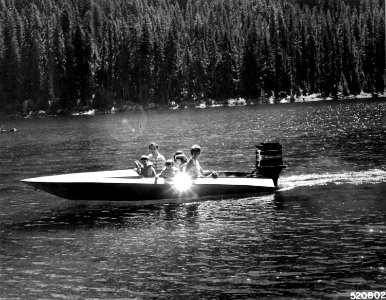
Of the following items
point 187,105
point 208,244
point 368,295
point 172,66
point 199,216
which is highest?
point 172,66

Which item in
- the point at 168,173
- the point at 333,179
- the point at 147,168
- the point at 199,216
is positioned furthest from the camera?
the point at 333,179

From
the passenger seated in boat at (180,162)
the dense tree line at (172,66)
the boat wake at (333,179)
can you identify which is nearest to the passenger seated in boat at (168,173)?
the passenger seated in boat at (180,162)

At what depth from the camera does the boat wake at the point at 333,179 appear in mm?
32125

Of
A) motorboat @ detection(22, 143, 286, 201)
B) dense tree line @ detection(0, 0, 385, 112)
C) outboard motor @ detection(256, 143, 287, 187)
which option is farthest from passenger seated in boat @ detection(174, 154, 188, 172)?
dense tree line @ detection(0, 0, 385, 112)

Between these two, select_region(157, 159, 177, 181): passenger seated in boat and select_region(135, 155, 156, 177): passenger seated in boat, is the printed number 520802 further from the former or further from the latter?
select_region(135, 155, 156, 177): passenger seated in boat

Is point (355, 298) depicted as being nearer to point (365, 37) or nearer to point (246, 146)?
point (246, 146)

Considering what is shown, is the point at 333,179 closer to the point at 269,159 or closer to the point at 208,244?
the point at 269,159

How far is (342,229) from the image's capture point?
22000 mm

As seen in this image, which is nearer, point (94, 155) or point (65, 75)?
point (94, 155)

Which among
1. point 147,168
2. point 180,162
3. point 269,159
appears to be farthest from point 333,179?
point 147,168

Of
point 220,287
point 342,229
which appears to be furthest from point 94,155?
point 220,287

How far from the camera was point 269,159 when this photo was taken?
94.5 ft

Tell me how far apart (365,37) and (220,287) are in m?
174

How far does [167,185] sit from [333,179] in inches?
380
